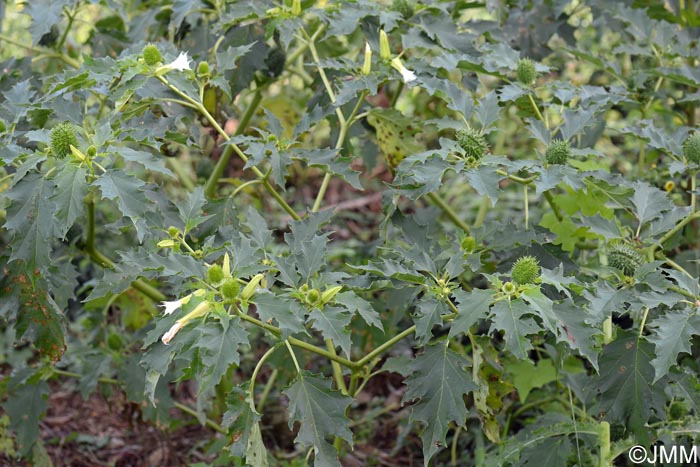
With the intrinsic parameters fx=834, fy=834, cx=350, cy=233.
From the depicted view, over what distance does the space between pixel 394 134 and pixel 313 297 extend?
36.1 inches

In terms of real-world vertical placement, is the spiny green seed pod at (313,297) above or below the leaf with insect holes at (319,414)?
above

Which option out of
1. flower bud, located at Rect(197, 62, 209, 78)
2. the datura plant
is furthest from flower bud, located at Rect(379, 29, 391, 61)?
flower bud, located at Rect(197, 62, 209, 78)

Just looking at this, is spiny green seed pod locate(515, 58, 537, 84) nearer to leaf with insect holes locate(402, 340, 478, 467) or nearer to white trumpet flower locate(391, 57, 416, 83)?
white trumpet flower locate(391, 57, 416, 83)

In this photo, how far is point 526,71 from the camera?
7.90ft

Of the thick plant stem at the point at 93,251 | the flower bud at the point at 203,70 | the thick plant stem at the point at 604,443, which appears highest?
the flower bud at the point at 203,70

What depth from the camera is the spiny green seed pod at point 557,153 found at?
2.13 meters

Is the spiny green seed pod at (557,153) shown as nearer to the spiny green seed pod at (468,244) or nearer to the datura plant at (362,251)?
the datura plant at (362,251)

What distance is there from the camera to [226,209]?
2.33 meters

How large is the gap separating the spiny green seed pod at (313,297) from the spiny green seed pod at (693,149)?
1.11 metres

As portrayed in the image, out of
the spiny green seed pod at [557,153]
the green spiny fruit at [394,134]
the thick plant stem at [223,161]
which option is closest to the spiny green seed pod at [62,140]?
the thick plant stem at [223,161]

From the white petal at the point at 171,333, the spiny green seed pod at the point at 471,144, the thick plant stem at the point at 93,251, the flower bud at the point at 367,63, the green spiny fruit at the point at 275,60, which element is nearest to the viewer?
the white petal at the point at 171,333

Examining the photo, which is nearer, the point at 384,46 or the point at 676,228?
the point at 676,228

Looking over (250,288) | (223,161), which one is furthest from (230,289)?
(223,161)

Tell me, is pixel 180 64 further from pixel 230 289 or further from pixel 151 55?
pixel 230 289
